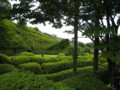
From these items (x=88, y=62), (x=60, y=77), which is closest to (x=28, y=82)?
(x=60, y=77)

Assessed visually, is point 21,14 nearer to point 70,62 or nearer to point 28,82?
point 28,82

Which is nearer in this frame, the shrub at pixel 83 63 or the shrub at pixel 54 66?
the shrub at pixel 54 66

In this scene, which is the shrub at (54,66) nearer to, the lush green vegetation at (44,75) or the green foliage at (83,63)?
the lush green vegetation at (44,75)

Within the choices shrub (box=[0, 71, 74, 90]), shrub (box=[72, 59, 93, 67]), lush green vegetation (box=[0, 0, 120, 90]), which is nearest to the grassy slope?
shrub (box=[72, 59, 93, 67])

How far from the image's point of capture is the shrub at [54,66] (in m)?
11.3

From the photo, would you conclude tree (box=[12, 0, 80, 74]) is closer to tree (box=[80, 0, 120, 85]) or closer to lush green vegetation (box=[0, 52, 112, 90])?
tree (box=[80, 0, 120, 85])

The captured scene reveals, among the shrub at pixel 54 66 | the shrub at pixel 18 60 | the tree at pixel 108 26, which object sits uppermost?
the tree at pixel 108 26

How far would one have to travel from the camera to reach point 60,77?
35.4ft

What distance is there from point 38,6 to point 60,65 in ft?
25.8

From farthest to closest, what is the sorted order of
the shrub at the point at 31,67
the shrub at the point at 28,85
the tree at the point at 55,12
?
1. the shrub at the point at 31,67
2. the tree at the point at 55,12
3. the shrub at the point at 28,85

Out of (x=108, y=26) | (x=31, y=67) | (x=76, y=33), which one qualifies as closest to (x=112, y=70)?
(x=108, y=26)

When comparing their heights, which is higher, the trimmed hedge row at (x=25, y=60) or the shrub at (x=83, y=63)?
the trimmed hedge row at (x=25, y=60)

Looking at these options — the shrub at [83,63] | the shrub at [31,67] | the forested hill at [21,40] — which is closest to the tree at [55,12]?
the forested hill at [21,40]

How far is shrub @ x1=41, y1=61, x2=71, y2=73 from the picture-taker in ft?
37.2
